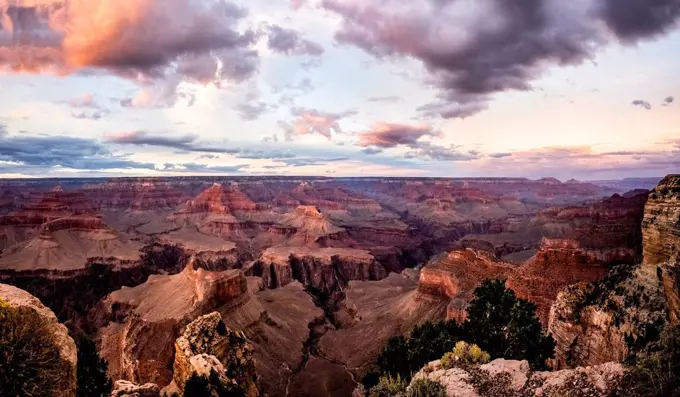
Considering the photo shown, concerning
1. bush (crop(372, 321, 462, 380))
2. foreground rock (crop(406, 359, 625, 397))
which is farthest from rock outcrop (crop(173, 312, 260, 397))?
bush (crop(372, 321, 462, 380))

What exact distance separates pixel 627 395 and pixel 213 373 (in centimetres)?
1243

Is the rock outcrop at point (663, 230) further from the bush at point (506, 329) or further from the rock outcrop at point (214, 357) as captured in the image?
the rock outcrop at point (214, 357)

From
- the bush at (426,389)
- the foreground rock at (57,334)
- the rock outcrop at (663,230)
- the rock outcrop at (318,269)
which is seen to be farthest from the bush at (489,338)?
the rock outcrop at (318,269)

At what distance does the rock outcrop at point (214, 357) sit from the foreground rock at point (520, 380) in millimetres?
7347

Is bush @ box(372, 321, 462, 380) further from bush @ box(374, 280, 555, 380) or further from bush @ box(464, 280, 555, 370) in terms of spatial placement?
bush @ box(464, 280, 555, 370)

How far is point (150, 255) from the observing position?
116 metres

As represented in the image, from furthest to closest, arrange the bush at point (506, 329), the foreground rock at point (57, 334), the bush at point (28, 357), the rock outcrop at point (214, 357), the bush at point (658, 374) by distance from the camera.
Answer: the bush at point (506, 329) → the rock outcrop at point (214, 357) → the foreground rock at point (57, 334) → the bush at point (658, 374) → the bush at point (28, 357)

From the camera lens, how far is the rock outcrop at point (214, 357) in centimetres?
1462

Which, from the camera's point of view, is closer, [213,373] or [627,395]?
[627,395]

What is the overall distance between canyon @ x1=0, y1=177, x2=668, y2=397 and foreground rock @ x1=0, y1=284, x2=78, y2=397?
6305 millimetres

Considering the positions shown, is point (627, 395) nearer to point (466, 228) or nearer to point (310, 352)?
point (310, 352)

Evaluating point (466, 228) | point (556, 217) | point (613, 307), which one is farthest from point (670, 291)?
point (466, 228)

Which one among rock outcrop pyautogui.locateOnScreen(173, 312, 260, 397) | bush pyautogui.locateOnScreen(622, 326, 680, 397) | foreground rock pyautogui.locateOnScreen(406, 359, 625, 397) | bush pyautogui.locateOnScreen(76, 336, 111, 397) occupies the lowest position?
bush pyautogui.locateOnScreen(76, 336, 111, 397)

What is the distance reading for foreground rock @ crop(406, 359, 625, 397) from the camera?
36.9 feet
